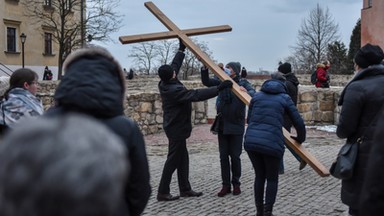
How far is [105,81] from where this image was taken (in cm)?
253

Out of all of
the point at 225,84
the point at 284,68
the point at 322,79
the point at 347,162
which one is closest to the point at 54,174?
the point at 347,162

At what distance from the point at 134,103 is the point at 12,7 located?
101ft

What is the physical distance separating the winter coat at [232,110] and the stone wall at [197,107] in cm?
564

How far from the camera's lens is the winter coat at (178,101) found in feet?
21.9

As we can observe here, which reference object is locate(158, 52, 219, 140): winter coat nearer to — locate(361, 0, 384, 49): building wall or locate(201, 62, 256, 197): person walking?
locate(201, 62, 256, 197): person walking

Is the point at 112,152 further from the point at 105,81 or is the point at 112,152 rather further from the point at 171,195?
the point at 171,195

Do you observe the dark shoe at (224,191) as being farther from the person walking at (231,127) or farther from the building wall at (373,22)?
the building wall at (373,22)

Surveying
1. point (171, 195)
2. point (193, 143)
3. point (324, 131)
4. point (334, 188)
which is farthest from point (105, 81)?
point (324, 131)

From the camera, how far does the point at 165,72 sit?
22.0 feet

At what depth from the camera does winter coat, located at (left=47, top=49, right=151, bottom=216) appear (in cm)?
241

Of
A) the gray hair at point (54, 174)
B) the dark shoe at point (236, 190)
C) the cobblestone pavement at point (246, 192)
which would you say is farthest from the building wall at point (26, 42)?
the gray hair at point (54, 174)

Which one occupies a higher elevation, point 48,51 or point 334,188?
point 48,51

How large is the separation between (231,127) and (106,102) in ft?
15.3

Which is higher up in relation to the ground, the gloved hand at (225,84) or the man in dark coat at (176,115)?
the gloved hand at (225,84)
